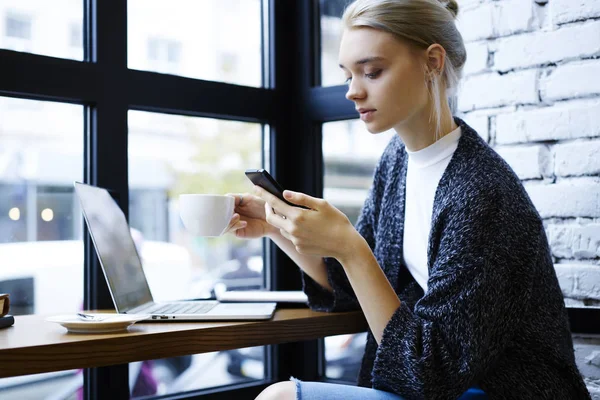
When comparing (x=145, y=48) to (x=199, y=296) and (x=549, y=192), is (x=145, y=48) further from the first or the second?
(x=549, y=192)

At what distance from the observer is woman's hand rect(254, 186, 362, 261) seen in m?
1.16

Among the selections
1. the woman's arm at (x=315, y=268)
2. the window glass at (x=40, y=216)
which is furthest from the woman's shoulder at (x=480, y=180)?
the window glass at (x=40, y=216)

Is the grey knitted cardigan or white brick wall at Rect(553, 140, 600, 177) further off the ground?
white brick wall at Rect(553, 140, 600, 177)

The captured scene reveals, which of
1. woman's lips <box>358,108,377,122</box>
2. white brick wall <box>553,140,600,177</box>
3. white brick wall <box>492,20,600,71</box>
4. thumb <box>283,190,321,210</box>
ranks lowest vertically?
thumb <box>283,190,321,210</box>

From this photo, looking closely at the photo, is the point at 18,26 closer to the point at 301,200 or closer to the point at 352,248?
the point at 301,200

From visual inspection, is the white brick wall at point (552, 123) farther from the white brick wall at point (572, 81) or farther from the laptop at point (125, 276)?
the laptop at point (125, 276)

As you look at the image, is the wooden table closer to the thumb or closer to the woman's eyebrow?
the thumb

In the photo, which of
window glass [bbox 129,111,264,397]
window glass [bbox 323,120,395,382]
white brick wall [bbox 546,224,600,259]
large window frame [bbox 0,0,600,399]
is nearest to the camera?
white brick wall [bbox 546,224,600,259]

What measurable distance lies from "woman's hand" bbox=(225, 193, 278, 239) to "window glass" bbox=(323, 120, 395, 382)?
0.49 m

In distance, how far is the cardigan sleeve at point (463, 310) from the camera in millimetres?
1094

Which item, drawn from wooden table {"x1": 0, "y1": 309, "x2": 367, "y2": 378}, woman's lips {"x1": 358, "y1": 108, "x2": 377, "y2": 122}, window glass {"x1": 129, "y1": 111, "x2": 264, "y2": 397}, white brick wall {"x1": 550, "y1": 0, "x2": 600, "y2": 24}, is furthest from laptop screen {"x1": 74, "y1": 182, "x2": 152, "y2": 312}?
white brick wall {"x1": 550, "y1": 0, "x2": 600, "y2": 24}

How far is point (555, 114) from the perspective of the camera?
1469mm

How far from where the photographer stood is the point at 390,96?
1.28 metres

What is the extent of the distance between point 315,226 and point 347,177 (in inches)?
32.2
